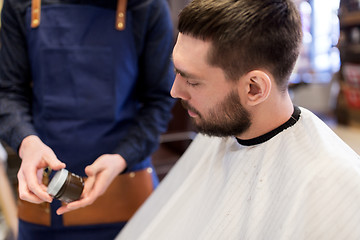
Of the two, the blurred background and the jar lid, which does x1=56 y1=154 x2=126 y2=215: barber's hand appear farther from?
the blurred background

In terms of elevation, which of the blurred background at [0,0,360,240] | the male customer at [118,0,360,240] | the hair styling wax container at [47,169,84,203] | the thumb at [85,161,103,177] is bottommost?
the blurred background at [0,0,360,240]

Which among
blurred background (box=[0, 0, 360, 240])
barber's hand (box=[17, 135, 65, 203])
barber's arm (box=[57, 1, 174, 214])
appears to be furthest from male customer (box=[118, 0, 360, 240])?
barber's hand (box=[17, 135, 65, 203])

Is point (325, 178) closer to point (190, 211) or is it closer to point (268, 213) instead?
point (268, 213)

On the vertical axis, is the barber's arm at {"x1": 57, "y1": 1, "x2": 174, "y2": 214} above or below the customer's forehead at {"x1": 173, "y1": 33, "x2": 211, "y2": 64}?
below

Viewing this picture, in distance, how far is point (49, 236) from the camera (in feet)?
4.21

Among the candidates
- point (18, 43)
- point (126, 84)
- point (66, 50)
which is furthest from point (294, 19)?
point (18, 43)

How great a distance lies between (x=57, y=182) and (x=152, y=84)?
0.55 meters

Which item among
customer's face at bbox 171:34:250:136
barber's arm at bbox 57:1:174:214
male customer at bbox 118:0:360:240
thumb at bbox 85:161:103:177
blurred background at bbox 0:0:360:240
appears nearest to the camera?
male customer at bbox 118:0:360:240

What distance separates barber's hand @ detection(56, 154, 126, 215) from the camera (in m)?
1.04

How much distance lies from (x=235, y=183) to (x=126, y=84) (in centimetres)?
51

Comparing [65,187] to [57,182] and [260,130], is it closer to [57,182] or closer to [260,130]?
[57,182]

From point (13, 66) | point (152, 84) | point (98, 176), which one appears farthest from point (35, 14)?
point (98, 176)

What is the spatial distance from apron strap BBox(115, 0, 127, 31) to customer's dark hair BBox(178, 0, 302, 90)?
370 millimetres

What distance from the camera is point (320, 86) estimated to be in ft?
24.6
